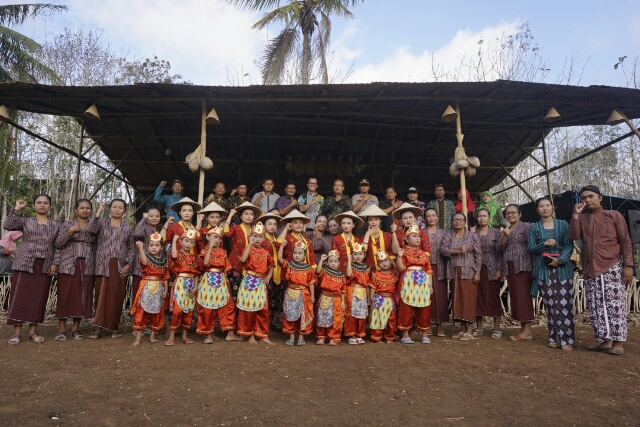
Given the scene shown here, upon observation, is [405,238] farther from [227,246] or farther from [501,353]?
[227,246]

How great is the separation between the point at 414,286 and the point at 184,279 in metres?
2.87

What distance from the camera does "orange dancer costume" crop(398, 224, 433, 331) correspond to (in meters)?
5.48

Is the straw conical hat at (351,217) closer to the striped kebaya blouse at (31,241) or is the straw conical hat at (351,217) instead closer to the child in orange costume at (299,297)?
the child in orange costume at (299,297)

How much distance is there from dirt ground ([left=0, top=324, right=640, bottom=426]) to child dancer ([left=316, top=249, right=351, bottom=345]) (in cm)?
25

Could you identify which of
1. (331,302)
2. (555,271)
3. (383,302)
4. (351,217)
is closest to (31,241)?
(331,302)

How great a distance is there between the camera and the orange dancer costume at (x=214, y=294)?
5414mm

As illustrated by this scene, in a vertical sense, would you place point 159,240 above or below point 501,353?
above

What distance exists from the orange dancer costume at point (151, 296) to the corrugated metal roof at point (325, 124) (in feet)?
9.65

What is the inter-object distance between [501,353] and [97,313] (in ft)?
16.4

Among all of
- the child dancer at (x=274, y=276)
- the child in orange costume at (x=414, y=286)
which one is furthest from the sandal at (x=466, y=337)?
the child dancer at (x=274, y=276)

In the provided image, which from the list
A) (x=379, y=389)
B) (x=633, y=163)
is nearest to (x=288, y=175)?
(x=379, y=389)

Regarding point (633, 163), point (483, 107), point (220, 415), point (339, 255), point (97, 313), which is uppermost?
point (633, 163)

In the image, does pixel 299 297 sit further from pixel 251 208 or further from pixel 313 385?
pixel 313 385

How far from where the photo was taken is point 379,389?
3.71 metres
